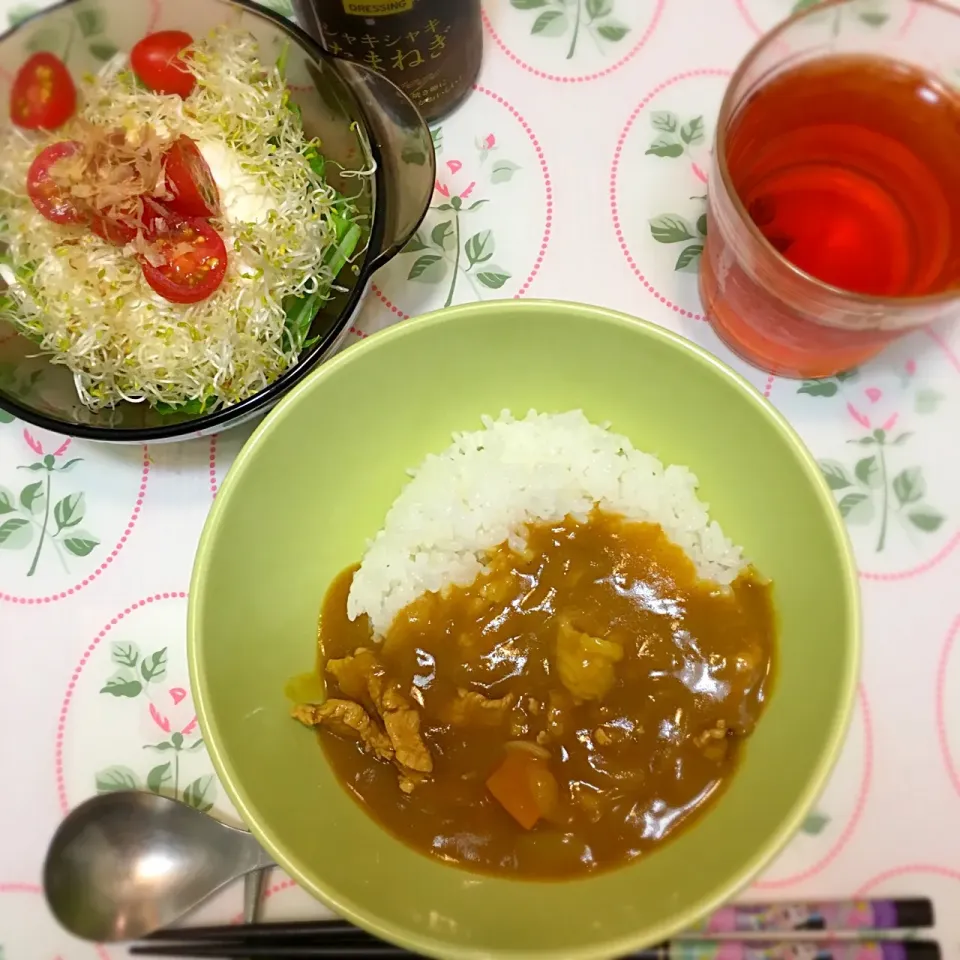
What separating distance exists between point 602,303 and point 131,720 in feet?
3.74

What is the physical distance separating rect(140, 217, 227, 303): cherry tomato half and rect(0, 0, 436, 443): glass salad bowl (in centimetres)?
9

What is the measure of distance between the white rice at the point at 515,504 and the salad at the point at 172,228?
368 millimetres

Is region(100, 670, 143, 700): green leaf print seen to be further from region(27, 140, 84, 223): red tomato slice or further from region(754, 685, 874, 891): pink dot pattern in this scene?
region(754, 685, 874, 891): pink dot pattern

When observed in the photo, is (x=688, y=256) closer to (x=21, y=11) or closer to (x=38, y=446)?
(x=38, y=446)

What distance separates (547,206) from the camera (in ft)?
5.39

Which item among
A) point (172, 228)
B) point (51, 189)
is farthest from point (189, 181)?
point (51, 189)

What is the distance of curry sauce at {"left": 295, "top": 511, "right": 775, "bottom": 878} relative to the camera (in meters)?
1.31

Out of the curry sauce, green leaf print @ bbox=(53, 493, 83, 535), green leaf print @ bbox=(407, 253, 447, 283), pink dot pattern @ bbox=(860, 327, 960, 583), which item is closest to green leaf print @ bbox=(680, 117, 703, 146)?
green leaf print @ bbox=(407, 253, 447, 283)

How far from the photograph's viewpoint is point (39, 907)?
1.40 metres

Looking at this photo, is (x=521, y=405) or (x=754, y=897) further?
(x=521, y=405)

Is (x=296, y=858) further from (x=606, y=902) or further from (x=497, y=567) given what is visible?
(x=497, y=567)

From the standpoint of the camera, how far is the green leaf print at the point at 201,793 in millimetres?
1429

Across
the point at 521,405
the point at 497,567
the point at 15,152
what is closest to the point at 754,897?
the point at 497,567

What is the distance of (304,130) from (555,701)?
1133mm
